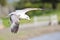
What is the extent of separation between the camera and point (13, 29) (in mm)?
592

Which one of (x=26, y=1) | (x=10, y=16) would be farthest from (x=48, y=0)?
(x=10, y=16)

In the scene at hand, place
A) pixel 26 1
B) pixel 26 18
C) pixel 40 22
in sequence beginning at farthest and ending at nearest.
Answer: pixel 26 1, pixel 40 22, pixel 26 18

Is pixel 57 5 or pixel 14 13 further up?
pixel 57 5

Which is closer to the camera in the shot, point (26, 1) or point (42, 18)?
point (42, 18)

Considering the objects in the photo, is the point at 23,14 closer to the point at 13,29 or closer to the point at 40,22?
the point at 13,29

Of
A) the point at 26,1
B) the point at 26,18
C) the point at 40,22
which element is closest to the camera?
the point at 26,18

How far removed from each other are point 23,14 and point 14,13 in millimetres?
31

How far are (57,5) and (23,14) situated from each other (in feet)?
36.0

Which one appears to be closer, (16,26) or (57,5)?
(16,26)

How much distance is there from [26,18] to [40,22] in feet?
23.1

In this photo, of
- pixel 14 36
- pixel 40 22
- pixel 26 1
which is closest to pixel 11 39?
pixel 14 36

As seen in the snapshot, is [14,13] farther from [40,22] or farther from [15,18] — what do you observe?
[40,22]

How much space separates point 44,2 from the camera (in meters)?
11.4

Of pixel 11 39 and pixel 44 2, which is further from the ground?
pixel 44 2
